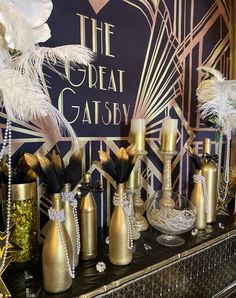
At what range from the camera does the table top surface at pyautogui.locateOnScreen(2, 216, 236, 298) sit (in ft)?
2.35

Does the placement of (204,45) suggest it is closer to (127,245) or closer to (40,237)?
(127,245)

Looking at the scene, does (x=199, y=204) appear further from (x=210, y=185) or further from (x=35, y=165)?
(x=35, y=165)

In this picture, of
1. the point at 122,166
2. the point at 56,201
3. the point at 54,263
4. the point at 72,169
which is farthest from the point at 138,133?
the point at 54,263

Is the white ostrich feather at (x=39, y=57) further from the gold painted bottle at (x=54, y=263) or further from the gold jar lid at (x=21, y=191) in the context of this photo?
the gold painted bottle at (x=54, y=263)

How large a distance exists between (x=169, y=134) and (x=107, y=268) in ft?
1.96

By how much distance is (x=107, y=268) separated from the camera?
0.83 metres

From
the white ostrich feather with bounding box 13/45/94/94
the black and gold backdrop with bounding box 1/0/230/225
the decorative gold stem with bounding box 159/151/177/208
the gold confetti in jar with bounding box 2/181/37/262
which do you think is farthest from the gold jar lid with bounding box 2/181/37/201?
the decorative gold stem with bounding box 159/151/177/208

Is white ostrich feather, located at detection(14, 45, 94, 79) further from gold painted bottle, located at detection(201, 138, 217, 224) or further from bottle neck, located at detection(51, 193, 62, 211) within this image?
gold painted bottle, located at detection(201, 138, 217, 224)

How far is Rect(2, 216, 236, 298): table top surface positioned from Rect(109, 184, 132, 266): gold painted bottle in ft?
0.08

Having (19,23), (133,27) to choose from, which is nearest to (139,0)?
(133,27)

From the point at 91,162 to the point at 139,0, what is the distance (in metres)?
0.80

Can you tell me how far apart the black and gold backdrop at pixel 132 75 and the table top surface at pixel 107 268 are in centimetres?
23

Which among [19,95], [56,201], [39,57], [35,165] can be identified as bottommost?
[56,201]

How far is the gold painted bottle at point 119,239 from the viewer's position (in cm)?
83
